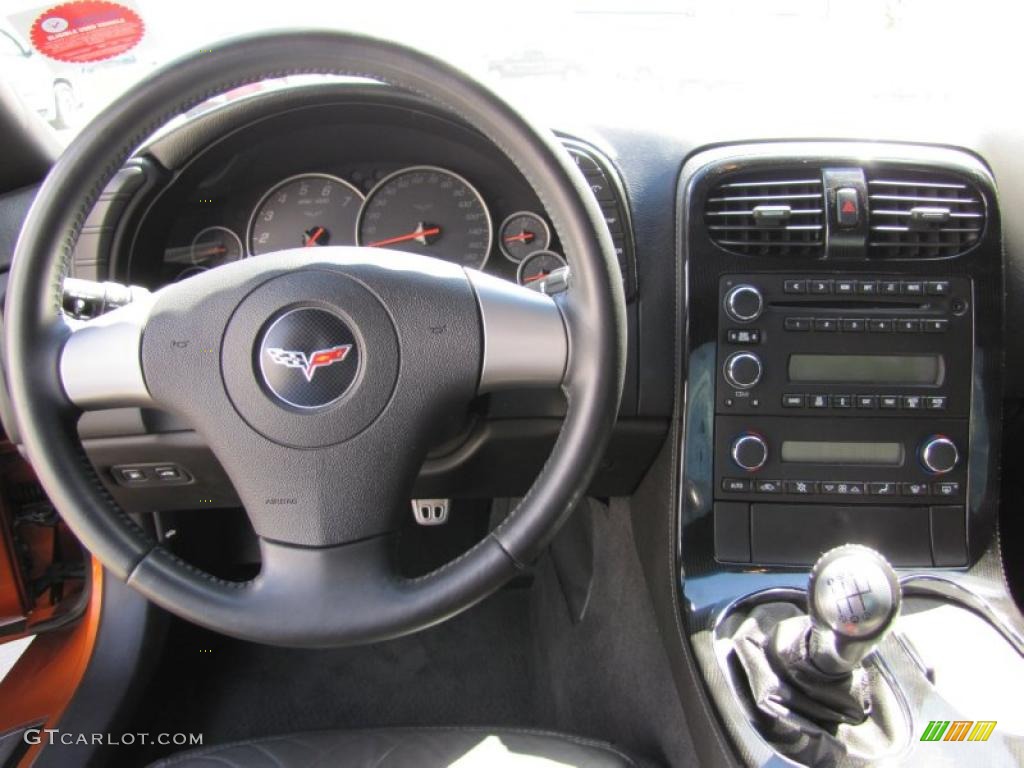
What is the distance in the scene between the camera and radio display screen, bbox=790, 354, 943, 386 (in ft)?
4.44

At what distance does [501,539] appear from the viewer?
3.12 feet

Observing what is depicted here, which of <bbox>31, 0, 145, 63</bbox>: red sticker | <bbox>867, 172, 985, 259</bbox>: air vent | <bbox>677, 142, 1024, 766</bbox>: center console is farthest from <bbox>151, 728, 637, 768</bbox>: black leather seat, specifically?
<bbox>31, 0, 145, 63</bbox>: red sticker

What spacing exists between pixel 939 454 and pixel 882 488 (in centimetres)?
Result: 11

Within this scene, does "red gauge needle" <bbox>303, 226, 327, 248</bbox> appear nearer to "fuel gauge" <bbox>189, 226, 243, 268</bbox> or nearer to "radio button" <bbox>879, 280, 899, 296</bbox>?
"fuel gauge" <bbox>189, 226, 243, 268</bbox>

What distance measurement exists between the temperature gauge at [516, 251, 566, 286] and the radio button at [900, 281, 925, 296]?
0.55m

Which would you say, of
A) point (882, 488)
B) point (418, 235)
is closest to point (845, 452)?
point (882, 488)

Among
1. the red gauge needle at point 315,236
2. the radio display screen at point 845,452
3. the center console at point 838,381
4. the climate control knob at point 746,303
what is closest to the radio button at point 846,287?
the center console at point 838,381

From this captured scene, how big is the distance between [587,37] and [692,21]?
0.62 feet

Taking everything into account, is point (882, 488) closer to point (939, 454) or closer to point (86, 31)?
Result: point (939, 454)

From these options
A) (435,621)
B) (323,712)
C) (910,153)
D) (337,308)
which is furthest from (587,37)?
(323,712)

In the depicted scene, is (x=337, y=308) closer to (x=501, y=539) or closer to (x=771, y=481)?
(x=501, y=539)

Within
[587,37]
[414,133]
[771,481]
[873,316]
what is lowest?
[771,481]

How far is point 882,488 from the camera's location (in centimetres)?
137

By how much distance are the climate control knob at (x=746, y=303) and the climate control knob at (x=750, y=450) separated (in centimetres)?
19
